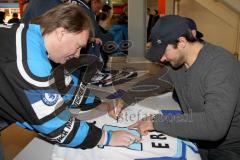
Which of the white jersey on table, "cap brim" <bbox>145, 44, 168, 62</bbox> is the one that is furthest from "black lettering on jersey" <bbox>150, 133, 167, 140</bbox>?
"cap brim" <bbox>145, 44, 168, 62</bbox>

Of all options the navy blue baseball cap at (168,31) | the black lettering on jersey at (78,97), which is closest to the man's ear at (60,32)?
the navy blue baseball cap at (168,31)

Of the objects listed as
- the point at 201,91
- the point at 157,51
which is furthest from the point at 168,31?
the point at 201,91

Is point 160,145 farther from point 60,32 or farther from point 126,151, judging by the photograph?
point 60,32

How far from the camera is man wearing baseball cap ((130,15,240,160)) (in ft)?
3.52

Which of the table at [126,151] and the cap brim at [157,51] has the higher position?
the cap brim at [157,51]

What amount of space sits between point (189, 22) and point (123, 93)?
0.63 m

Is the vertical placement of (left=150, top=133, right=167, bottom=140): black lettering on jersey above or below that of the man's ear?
below

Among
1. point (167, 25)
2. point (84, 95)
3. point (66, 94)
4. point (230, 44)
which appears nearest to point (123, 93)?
point (84, 95)

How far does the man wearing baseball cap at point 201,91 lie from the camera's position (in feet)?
3.52

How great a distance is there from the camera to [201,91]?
3.98 ft

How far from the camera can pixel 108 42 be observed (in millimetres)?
2752

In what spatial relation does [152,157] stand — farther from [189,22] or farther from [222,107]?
[189,22]

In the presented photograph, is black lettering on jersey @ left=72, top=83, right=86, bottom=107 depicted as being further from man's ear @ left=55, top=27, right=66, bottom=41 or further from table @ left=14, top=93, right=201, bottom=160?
man's ear @ left=55, top=27, right=66, bottom=41

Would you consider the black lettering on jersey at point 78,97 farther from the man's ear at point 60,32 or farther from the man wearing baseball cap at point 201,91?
the man's ear at point 60,32
